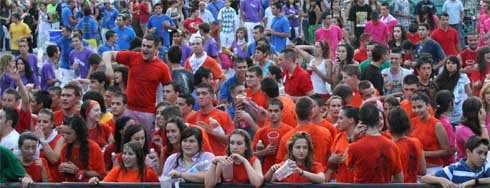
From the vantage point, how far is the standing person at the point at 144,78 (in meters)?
12.9

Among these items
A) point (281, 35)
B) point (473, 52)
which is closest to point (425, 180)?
point (473, 52)

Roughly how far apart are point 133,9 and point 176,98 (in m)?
12.7

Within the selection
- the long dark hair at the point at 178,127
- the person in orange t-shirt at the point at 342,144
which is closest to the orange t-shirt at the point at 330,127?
the person in orange t-shirt at the point at 342,144

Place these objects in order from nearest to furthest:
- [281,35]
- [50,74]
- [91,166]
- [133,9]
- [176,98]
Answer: [91,166]
[176,98]
[50,74]
[281,35]
[133,9]

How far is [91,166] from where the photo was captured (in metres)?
10.1

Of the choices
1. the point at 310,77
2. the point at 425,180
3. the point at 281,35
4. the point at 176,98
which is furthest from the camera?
the point at 281,35

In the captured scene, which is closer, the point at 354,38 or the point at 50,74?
the point at 50,74

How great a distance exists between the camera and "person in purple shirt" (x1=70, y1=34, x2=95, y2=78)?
17.3m

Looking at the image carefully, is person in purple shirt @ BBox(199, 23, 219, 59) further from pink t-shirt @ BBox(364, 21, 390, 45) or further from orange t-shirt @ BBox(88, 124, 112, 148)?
orange t-shirt @ BBox(88, 124, 112, 148)

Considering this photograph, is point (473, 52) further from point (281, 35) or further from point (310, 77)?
point (281, 35)

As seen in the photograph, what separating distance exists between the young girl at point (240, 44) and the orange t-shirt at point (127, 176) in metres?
10.5

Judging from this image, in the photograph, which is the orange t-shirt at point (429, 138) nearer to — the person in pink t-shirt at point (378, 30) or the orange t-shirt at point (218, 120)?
the orange t-shirt at point (218, 120)

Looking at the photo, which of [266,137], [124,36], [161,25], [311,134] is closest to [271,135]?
[266,137]

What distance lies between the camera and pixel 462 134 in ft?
33.9
